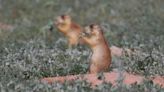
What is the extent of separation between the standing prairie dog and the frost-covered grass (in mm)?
217

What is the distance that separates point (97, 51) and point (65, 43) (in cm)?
385

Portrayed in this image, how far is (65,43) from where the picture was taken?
13773 millimetres

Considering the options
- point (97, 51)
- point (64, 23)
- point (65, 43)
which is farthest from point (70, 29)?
point (97, 51)

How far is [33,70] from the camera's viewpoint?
1012 centimetres

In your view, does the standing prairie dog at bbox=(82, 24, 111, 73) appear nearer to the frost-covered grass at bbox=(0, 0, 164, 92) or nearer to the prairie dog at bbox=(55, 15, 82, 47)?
the frost-covered grass at bbox=(0, 0, 164, 92)

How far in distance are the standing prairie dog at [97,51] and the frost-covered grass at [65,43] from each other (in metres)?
0.22

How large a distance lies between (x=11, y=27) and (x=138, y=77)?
6.96m

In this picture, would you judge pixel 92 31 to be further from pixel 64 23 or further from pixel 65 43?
pixel 64 23

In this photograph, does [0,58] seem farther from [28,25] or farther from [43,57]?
[28,25]

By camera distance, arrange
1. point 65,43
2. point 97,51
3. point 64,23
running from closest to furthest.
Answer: point 97,51 < point 65,43 < point 64,23

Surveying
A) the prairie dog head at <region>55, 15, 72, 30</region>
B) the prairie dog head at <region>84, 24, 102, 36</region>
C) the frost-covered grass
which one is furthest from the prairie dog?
the prairie dog head at <region>84, 24, 102, 36</region>

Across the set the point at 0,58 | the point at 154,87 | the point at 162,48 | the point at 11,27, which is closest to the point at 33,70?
the point at 0,58

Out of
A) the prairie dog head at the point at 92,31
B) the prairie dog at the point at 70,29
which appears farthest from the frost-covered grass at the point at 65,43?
A: the prairie dog head at the point at 92,31

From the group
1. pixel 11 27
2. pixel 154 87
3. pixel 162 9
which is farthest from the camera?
pixel 162 9
